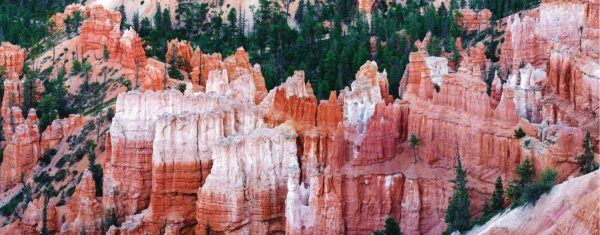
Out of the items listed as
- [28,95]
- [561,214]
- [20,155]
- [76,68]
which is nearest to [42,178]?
[20,155]

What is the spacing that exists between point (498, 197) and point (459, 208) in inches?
61.8

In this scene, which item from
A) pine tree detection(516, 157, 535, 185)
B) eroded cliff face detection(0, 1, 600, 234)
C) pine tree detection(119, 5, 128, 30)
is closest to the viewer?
pine tree detection(516, 157, 535, 185)

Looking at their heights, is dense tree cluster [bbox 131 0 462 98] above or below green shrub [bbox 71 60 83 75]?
above

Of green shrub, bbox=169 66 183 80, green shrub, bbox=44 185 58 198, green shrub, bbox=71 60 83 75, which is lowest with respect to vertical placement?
green shrub, bbox=44 185 58 198

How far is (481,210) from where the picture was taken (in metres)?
40.9

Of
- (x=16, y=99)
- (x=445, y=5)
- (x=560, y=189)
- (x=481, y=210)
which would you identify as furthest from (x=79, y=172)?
(x=445, y=5)

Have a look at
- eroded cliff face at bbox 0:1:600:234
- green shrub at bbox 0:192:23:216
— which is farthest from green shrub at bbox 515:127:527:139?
green shrub at bbox 0:192:23:216

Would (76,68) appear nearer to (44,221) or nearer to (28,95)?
(28,95)

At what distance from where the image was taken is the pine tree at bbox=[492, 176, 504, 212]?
128ft

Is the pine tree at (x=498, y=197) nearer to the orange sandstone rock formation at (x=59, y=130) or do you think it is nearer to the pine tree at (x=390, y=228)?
the pine tree at (x=390, y=228)

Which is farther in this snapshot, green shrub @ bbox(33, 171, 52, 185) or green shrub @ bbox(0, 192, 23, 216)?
green shrub @ bbox(33, 171, 52, 185)

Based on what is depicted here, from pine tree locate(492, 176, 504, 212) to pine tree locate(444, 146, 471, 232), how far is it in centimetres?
111

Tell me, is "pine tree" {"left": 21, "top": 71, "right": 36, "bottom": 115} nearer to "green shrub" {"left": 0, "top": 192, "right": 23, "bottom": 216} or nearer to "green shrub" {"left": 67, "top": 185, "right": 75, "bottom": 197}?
"green shrub" {"left": 0, "top": 192, "right": 23, "bottom": 216}

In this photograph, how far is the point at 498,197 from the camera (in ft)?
129
